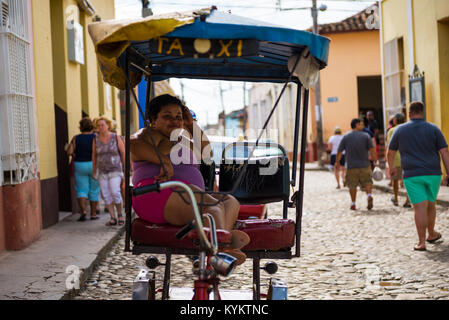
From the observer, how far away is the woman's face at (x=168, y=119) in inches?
172

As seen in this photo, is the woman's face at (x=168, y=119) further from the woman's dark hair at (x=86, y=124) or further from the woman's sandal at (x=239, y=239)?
the woman's dark hair at (x=86, y=124)

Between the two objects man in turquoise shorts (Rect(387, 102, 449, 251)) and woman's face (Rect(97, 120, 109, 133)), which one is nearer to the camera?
man in turquoise shorts (Rect(387, 102, 449, 251))

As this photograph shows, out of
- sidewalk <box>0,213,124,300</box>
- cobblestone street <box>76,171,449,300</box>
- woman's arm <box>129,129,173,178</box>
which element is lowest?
cobblestone street <box>76,171,449,300</box>

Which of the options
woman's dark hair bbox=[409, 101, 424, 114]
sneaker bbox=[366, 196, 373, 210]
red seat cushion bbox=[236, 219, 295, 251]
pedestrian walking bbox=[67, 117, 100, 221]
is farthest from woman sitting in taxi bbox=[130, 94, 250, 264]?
sneaker bbox=[366, 196, 373, 210]

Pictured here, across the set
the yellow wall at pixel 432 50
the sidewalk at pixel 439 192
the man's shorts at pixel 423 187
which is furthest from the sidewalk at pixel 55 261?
the yellow wall at pixel 432 50

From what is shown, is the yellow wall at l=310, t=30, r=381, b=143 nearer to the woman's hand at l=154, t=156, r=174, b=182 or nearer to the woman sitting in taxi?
the woman sitting in taxi

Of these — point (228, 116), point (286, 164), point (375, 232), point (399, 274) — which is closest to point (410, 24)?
point (375, 232)

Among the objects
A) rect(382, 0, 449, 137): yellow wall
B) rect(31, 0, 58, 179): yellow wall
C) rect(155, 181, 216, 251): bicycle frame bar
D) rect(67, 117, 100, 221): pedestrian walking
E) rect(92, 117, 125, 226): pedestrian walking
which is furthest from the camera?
rect(382, 0, 449, 137): yellow wall

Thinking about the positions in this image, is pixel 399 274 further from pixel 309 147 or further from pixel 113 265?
pixel 309 147

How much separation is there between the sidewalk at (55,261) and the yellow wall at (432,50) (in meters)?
8.82

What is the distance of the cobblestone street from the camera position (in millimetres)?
6086

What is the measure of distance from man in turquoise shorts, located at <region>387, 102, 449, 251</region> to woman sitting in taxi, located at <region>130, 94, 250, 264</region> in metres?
4.48

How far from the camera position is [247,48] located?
3859 millimetres
